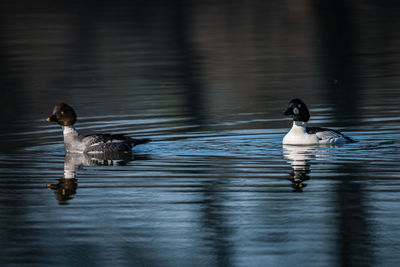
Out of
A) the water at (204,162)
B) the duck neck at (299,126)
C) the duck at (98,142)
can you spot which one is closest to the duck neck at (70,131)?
the duck at (98,142)

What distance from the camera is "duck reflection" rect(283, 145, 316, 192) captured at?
1225cm

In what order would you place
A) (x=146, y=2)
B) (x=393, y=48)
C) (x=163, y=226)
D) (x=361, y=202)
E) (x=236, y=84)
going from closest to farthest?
(x=163, y=226) < (x=361, y=202) < (x=236, y=84) < (x=393, y=48) < (x=146, y=2)

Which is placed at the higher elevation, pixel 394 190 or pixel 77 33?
pixel 77 33

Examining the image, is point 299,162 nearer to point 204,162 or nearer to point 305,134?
point 204,162

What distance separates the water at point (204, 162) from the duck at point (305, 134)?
180mm

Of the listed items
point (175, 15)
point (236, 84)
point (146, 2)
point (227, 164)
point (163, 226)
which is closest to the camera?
point (163, 226)

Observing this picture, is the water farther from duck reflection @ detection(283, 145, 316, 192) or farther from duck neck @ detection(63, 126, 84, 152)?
duck neck @ detection(63, 126, 84, 152)

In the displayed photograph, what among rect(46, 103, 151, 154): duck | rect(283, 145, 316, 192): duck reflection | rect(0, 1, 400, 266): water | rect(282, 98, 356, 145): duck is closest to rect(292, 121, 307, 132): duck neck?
rect(282, 98, 356, 145): duck

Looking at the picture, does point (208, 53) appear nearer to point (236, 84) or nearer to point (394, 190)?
point (236, 84)

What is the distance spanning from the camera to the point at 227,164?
1382cm

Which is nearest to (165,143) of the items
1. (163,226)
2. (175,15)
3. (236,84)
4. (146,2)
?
(163,226)

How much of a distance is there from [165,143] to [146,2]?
Answer: 53.0m

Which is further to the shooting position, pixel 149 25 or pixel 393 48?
pixel 149 25

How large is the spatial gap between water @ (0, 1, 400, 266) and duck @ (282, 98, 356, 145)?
18cm
